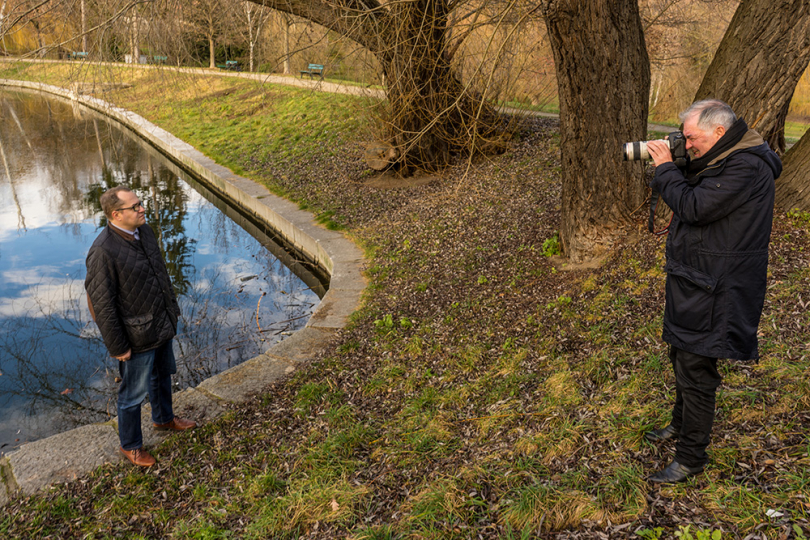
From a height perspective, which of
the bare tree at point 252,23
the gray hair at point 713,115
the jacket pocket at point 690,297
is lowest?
the jacket pocket at point 690,297

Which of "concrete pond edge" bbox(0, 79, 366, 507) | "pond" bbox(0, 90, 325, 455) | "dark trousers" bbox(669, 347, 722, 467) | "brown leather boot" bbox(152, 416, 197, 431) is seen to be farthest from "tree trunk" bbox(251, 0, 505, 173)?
"dark trousers" bbox(669, 347, 722, 467)

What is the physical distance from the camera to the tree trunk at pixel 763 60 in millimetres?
4910

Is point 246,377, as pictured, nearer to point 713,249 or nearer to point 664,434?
point 664,434

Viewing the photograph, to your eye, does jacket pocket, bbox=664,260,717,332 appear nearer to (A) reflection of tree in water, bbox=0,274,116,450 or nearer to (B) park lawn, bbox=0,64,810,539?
(B) park lawn, bbox=0,64,810,539

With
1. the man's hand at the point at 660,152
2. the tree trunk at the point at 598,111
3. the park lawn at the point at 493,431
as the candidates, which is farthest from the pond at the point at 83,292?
the man's hand at the point at 660,152

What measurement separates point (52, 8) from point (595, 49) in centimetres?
597

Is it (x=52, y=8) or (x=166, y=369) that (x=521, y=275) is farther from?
(x=52, y=8)

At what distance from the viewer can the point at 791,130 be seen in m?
19.4

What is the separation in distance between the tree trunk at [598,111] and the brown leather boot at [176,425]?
394cm

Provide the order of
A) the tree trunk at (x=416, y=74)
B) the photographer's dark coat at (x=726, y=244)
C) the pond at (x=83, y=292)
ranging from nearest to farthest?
the photographer's dark coat at (x=726, y=244) < the pond at (x=83, y=292) < the tree trunk at (x=416, y=74)

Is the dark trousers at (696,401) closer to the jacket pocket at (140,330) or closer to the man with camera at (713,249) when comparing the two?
the man with camera at (713,249)

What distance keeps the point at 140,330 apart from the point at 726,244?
11.2 feet

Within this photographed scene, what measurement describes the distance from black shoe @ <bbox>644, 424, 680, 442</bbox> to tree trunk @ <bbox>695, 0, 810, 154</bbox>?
346 cm

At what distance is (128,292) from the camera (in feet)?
12.0
